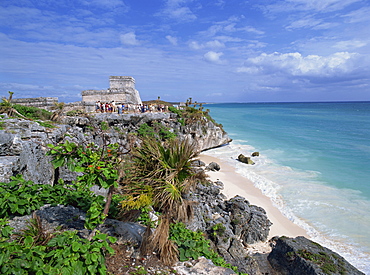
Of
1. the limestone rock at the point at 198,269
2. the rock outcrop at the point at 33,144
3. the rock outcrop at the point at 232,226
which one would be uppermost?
the rock outcrop at the point at 33,144

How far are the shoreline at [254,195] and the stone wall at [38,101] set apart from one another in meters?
12.9

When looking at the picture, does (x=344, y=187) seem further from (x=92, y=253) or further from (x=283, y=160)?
(x=92, y=253)

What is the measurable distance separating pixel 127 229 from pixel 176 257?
4.03 ft

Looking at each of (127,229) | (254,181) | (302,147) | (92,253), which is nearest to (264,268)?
(127,229)

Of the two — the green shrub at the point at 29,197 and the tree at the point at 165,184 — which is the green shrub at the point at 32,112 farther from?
the tree at the point at 165,184

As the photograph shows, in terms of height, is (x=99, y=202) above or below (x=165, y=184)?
below

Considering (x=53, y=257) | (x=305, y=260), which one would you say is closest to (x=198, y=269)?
(x=53, y=257)

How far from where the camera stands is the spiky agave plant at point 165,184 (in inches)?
172

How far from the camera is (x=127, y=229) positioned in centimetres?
485

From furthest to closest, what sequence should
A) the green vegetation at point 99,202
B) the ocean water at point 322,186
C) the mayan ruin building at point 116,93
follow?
the mayan ruin building at point 116,93 → the ocean water at point 322,186 → the green vegetation at point 99,202

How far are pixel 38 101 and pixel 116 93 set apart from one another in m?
7.04

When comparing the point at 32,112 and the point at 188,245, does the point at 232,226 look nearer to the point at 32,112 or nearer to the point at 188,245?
the point at 188,245

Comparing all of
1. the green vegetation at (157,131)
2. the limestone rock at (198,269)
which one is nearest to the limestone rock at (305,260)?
the limestone rock at (198,269)

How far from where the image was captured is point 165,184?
441cm
